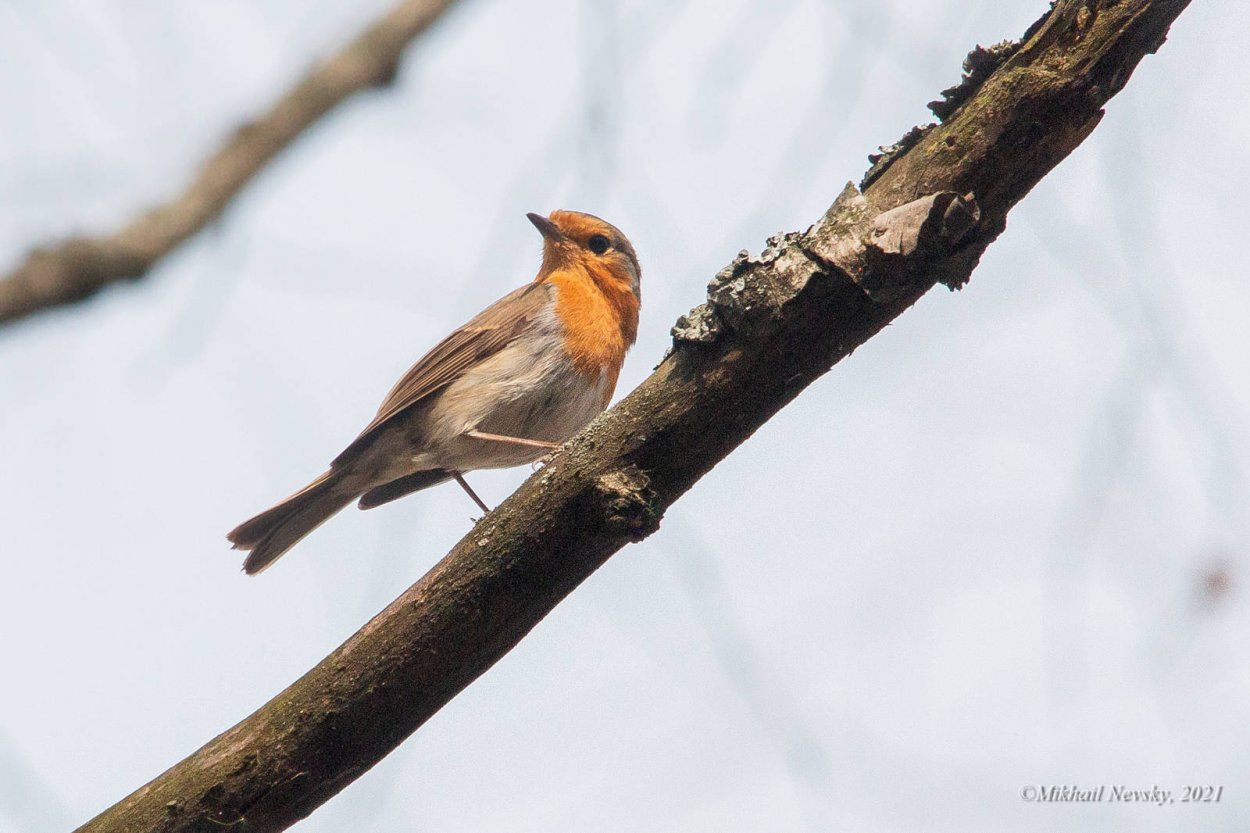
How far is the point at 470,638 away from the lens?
9.05 ft

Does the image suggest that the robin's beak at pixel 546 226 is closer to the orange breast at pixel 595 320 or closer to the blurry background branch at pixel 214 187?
the orange breast at pixel 595 320

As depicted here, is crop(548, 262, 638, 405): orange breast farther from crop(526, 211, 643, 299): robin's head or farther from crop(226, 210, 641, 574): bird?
crop(526, 211, 643, 299): robin's head

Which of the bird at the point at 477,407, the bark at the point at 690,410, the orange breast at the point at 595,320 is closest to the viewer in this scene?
the bark at the point at 690,410

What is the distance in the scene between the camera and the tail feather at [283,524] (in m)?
6.12

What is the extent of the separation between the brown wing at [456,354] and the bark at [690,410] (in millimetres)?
3504

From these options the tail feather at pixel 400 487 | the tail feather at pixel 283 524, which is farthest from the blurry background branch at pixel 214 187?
the tail feather at pixel 400 487

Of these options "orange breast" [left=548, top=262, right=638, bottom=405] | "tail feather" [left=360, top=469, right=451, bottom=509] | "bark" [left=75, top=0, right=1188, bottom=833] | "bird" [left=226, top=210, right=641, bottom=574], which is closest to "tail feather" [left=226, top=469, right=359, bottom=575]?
"bird" [left=226, top=210, right=641, bottom=574]

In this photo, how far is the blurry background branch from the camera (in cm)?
387

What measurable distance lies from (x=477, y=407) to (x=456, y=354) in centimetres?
55

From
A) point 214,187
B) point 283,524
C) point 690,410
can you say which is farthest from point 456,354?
point 690,410

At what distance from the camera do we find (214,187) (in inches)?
178

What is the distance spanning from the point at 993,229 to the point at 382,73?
3.29 meters

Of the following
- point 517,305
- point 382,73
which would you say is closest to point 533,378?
point 517,305

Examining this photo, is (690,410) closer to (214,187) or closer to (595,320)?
(214,187)
